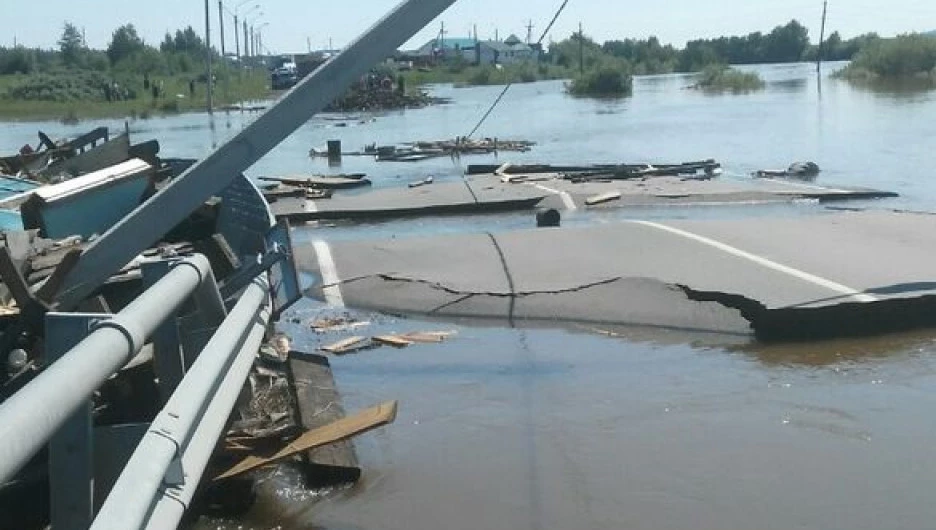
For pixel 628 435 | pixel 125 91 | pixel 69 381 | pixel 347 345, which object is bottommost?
pixel 628 435

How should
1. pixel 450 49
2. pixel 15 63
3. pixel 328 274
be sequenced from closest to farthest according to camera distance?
pixel 328 274, pixel 15 63, pixel 450 49

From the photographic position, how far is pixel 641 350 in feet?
30.5

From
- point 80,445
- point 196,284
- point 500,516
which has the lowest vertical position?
point 500,516

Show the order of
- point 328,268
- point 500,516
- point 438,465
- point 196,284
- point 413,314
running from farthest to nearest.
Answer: point 328,268 → point 413,314 → point 438,465 → point 500,516 → point 196,284

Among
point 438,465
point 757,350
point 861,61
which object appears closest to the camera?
point 438,465

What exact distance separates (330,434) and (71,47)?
141628 millimetres

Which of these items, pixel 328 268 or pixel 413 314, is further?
pixel 328 268

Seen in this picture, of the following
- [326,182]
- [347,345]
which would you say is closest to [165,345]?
[347,345]

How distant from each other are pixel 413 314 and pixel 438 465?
4154 mm

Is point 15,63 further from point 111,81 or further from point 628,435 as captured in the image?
point 628,435

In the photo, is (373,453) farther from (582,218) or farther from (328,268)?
(582,218)

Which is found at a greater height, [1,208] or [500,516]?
[1,208]

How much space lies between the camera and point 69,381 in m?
2.50

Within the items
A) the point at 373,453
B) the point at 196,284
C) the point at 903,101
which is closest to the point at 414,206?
the point at 373,453
